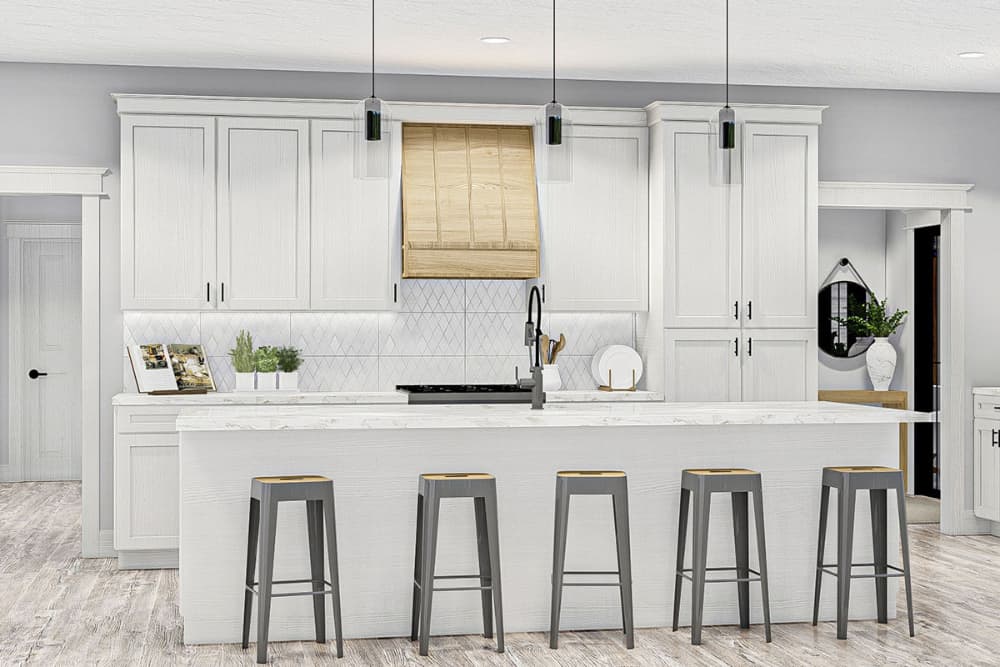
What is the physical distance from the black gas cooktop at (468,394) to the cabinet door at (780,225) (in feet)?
4.46

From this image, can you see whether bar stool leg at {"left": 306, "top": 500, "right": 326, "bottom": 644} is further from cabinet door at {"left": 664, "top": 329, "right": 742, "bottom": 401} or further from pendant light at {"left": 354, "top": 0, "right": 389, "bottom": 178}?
cabinet door at {"left": 664, "top": 329, "right": 742, "bottom": 401}

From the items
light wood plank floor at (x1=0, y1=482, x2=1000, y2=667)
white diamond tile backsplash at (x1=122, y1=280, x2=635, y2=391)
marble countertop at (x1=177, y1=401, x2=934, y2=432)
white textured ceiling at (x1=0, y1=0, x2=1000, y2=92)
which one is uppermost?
white textured ceiling at (x1=0, y1=0, x2=1000, y2=92)

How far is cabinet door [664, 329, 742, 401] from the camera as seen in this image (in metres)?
6.34

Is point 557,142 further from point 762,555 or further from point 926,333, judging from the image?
point 926,333

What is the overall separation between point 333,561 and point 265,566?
24 cm

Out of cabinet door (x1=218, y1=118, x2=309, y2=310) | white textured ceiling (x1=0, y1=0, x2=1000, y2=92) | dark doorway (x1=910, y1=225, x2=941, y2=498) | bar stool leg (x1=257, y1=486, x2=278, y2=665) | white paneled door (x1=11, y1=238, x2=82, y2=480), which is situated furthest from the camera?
white paneled door (x1=11, y1=238, x2=82, y2=480)

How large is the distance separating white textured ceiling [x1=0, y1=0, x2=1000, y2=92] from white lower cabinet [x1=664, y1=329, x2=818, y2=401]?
1506mm

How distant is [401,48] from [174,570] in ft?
9.76

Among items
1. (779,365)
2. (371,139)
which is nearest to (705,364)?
(779,365)

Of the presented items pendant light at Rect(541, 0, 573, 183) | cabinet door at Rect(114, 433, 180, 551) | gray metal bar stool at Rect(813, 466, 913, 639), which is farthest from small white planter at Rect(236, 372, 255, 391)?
gray metal bar stool at Rect(813, 466, 913, 639)

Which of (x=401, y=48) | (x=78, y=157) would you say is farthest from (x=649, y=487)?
(x=78, y=157)

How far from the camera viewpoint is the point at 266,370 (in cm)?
624

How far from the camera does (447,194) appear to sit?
249 inches

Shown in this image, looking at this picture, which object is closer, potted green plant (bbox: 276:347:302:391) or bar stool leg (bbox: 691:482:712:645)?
bar stool leg (bbox: 691:482:712:645)
